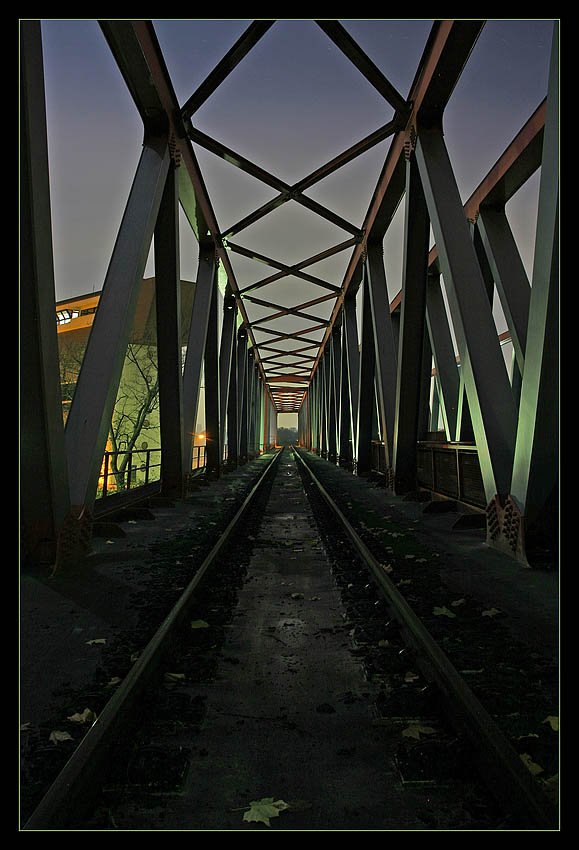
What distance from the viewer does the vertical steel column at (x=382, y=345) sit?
10812mm

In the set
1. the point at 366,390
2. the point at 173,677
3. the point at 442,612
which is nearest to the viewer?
the point at 173,677

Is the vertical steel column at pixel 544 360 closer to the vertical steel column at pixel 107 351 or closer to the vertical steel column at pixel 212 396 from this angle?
the vertical steel column at pixel 107 351

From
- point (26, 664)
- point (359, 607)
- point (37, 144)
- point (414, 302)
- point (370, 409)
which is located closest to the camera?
point (26, 664)

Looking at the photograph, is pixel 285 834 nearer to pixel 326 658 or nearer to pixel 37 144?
pixel 326 658

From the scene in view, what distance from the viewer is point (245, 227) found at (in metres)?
13.0

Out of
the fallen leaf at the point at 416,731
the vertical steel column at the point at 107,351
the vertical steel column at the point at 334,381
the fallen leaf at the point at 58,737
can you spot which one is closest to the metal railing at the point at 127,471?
the vertical steel column at the point at 107,351

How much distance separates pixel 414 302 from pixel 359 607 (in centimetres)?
708

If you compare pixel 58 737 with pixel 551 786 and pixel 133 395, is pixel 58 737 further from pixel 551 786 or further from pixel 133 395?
pixel 133 395

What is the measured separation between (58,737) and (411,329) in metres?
8.63

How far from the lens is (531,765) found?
1.75 m

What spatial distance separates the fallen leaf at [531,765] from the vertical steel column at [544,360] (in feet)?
11.1

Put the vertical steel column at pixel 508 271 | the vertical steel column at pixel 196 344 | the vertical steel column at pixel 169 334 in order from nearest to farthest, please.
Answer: the vertical steel column at pixel 508 271
the vertical steel column at pixel 169 334
the vertical steel column at pixel 196 344

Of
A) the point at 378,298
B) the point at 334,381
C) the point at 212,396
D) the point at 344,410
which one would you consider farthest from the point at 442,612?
the point at 334,381
